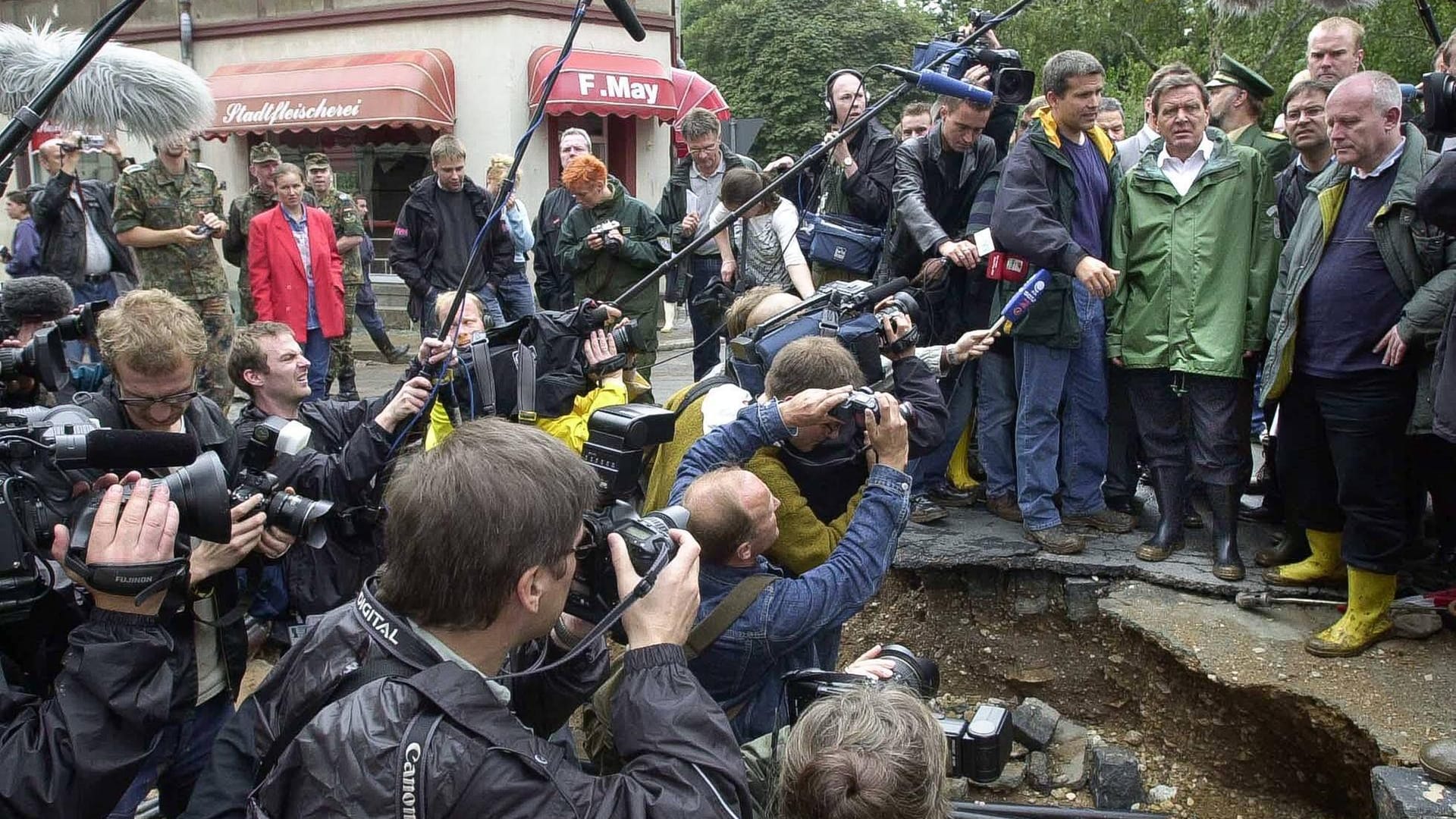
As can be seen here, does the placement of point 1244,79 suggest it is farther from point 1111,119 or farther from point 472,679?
point 472,679

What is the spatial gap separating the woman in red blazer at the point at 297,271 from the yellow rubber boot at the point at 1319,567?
5704 mm

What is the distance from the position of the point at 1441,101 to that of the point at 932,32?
30.5 metres

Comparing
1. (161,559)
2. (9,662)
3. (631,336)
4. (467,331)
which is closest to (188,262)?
(467,331)

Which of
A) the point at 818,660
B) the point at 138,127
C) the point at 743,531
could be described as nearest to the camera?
the point at 743,531

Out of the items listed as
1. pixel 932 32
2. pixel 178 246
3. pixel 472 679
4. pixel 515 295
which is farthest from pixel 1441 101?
pixel 932 32

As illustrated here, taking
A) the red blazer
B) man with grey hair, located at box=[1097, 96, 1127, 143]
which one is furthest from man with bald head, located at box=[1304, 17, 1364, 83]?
the red blazer

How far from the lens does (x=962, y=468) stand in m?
5.38

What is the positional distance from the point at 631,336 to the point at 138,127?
5.68ft

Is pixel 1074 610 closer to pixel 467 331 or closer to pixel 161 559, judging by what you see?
pixel 467 331

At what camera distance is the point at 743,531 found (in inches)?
102

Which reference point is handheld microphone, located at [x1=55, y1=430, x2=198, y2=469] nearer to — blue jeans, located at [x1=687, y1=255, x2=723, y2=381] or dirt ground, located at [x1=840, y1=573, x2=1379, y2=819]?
dirt ground, located at [x1=840, y1=573, x2=1379, y2=819]

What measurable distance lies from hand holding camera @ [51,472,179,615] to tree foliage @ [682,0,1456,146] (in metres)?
20.1

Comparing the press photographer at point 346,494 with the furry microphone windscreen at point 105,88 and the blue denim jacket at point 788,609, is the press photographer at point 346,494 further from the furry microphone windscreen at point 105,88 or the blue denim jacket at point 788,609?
the blue denim jacket at point 788,609

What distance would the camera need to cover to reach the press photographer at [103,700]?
1804 millimetres
